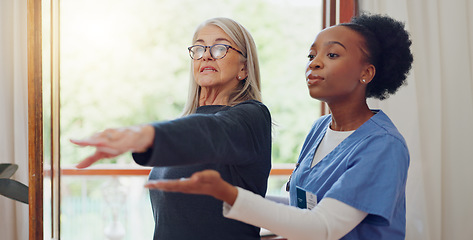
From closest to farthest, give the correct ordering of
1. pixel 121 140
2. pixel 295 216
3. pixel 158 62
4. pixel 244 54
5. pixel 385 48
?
pixel 121 140 → pixel 295 216 → pixel 244 54 → pixel 385 48 → pixel 158 62

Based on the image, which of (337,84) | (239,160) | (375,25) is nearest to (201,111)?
(239,160)

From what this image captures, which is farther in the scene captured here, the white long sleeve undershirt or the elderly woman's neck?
the elderly woman's neck

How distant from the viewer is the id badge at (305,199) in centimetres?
119

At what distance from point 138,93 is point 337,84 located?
5.94 metres

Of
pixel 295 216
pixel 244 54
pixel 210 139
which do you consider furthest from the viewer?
pixel 244 54

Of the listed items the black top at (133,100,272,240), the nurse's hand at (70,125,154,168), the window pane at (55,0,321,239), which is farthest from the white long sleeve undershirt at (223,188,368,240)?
the window pane at (55,0,321,239)

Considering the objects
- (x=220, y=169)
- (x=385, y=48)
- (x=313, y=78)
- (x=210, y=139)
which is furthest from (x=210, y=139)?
(x=385, y=48)

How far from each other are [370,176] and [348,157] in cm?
10

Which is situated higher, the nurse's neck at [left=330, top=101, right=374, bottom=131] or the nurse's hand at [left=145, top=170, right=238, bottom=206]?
the nurse's neck at [left=330, top=101, right=374, bottom=131]

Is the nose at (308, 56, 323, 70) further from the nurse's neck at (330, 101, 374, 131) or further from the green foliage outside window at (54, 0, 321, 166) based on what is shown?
the green foliage outside window at (54, 0, 321, 166)

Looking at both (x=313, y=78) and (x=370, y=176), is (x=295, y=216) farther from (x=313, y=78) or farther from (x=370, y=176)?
(x=313, y=78)

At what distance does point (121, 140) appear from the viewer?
0.68 m

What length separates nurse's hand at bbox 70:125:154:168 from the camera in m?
0.68

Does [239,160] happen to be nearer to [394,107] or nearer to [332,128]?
[332,128]
